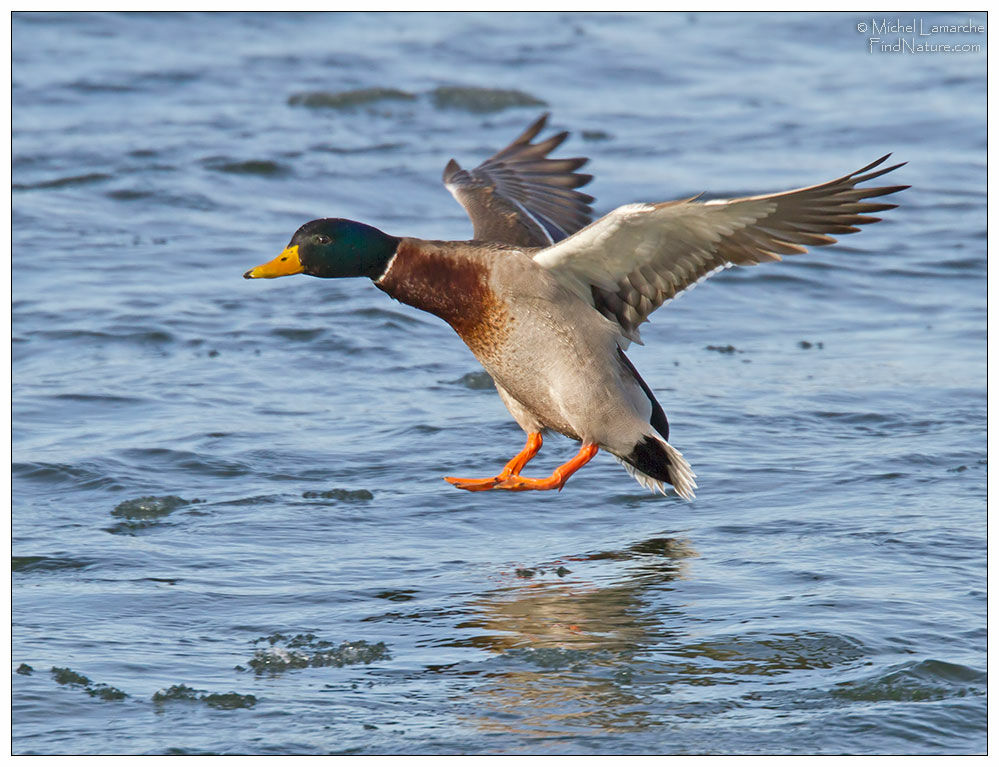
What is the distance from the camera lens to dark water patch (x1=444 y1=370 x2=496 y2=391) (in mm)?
8252

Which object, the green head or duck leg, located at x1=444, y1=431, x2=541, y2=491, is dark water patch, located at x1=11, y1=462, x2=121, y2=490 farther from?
duck leg, located at x1=444, y1=431, x2=541, y2=491

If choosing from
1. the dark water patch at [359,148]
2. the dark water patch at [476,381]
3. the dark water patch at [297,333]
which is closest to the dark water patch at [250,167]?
the dark water patch at [359,148]

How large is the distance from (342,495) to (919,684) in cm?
276

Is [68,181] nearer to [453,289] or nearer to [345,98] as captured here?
[345,98]

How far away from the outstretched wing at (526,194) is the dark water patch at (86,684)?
2980mm

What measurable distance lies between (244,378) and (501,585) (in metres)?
3.07

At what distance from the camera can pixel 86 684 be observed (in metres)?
4.67

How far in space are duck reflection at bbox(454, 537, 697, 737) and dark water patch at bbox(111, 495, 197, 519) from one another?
5.19 ft

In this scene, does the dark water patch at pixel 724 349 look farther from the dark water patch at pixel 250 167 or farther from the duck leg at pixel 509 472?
the dark water patch at pixel 250 167

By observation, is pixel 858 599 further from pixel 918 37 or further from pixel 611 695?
pixel 918 37

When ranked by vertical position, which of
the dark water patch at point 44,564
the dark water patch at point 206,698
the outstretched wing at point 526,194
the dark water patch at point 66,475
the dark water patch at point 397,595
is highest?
the outstretched wing at point 526,194

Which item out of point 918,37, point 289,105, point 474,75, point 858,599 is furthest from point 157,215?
point 918,37

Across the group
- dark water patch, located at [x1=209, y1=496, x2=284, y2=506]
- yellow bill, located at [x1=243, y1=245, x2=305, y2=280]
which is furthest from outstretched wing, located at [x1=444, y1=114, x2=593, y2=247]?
dark water patch, located at [x1=209, y1=496, x2=284, y2=506]

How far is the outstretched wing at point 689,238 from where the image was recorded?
17.5 feet
